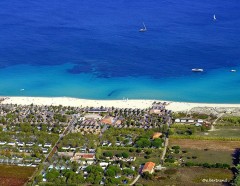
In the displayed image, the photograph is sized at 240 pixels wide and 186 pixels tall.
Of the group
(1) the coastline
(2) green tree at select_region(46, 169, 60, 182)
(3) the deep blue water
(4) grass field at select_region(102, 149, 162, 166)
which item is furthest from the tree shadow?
(2) green tree at select_region(46, 169, 60, 182)

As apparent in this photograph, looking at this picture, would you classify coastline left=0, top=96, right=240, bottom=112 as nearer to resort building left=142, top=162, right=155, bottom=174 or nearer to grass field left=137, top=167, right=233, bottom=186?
resort building left=142, top=162, right=155, bottom=174

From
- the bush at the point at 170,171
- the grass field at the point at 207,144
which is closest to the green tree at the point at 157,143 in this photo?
the grass field at the point at 207,144

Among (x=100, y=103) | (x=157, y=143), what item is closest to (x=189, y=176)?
(x=157, y=143)

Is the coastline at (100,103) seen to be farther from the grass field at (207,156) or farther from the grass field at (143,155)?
the grass field at (143,155)

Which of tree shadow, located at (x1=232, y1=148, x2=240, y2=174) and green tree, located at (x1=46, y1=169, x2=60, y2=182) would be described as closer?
green tree, located at (x1=46, y1=169, x2=60, y2=182)

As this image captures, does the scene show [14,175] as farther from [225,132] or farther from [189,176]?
[225,132]
